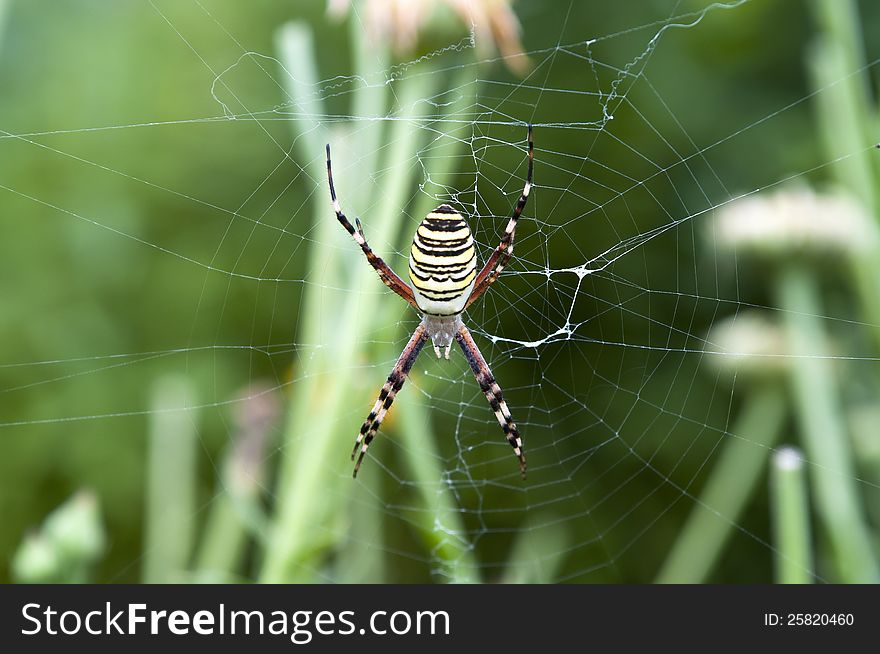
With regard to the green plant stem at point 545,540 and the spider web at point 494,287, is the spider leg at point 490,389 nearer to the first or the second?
the spider web at point 494,287

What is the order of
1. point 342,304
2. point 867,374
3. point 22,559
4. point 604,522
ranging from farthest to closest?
point 604,522, point 867,374, point 342,304, point 22,559

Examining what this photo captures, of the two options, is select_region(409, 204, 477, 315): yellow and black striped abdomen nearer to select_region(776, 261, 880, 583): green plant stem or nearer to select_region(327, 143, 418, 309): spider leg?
select_region(327, 143, 418, 309): spider leg

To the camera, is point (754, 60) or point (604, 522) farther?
point (604, 522)

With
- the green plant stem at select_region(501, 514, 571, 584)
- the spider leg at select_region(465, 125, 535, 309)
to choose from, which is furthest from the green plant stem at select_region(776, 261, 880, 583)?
the green plant stem at select_region(501, 514, 571, 584)

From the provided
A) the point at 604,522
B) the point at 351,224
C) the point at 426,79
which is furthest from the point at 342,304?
the point at 604,522

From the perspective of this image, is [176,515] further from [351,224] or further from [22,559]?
[351,224]
